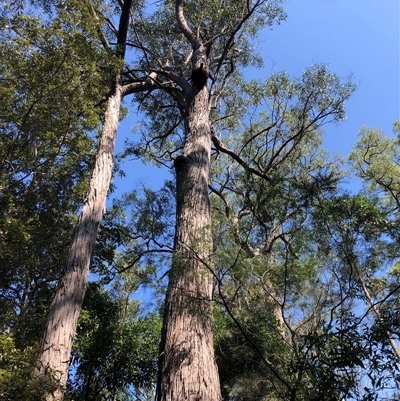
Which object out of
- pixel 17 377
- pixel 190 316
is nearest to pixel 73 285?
pixel 17 377

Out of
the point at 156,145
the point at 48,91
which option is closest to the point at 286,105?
the point at 156,145

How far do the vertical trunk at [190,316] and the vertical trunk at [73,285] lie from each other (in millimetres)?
1162

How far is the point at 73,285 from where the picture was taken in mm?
5180

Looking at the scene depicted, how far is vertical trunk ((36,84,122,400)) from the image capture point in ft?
14.4

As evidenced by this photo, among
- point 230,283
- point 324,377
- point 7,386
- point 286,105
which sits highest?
point 286,105

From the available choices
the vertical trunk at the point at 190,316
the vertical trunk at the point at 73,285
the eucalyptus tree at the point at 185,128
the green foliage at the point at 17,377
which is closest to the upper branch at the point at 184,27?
the eucalyptus tree at the point at 185,128

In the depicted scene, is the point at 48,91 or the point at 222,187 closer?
the point at 48,91

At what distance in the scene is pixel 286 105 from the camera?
429 inches

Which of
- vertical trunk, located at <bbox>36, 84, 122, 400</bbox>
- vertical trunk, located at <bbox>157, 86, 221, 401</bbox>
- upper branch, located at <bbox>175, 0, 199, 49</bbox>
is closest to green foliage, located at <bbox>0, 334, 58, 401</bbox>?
vertical trunk, located at <bbox>36, 84, 122, 400</bbox>

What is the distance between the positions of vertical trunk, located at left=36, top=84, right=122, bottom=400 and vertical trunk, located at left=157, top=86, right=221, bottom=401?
1.16 m

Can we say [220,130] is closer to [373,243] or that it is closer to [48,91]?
[48,91]

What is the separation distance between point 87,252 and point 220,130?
7.19 meters

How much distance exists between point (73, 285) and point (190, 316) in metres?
1.86

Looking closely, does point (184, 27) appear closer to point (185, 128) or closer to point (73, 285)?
point (185, 128)
